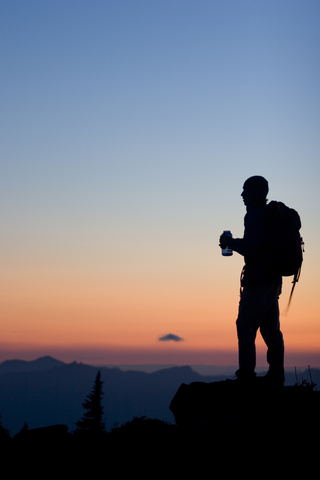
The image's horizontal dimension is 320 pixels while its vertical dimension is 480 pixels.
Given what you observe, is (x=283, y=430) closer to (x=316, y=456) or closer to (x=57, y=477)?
(x=316, y=456)

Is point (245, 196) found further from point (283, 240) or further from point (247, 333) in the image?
point (247, 333)

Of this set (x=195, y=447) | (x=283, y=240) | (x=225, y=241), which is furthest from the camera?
(x=225, y=241)

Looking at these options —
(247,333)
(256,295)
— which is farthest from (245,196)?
(247,333)

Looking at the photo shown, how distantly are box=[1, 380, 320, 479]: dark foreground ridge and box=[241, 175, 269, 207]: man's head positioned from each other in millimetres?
2897

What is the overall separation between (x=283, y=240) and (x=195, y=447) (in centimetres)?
329

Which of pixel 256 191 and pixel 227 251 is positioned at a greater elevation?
pixel 256 191

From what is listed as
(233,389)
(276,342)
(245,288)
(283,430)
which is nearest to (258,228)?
(245,288)

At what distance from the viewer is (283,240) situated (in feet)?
24.0

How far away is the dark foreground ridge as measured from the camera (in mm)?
4988

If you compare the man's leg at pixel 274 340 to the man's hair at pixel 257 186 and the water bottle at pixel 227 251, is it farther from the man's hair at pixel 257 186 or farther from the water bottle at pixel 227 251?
the man's hair at pixel 257 186

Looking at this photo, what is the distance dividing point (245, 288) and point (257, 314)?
1.43ft

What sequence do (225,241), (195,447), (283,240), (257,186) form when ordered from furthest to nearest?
(257,186) < (225,241) < (283,240) < (195,447)

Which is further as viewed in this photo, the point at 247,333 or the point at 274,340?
the point at 274,340

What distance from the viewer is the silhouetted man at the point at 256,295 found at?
297 inches
